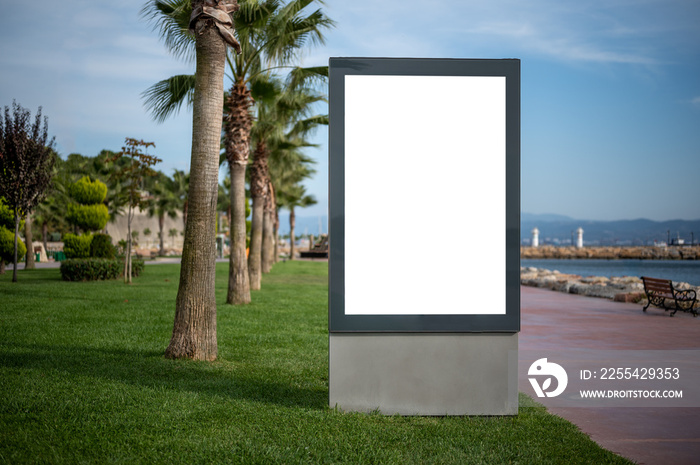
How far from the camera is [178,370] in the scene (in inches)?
259

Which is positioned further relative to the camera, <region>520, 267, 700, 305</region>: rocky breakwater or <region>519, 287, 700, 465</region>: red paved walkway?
<region>520, 267, 700, 305</region>: rocky breakwater

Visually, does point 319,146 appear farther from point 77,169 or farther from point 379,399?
point 77,169

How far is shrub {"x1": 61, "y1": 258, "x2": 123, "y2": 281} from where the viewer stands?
19.7 meters

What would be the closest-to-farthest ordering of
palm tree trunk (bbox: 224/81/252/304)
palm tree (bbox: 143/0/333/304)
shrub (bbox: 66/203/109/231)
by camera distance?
palm tree (bbox: 143/0/333/304), palm tree trunk (bbox: 224/81/252/304), shrub (bbox: 66/203/109/231)

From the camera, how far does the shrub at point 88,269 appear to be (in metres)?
19.7

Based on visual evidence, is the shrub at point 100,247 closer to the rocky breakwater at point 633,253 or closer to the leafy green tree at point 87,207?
the leafy green tree at point 87,207

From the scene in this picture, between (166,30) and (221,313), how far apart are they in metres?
5.88

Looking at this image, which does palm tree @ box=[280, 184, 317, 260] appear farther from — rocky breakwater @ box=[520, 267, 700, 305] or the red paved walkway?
the red paved walkway

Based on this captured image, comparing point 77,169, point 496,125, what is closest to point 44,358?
point 496,125

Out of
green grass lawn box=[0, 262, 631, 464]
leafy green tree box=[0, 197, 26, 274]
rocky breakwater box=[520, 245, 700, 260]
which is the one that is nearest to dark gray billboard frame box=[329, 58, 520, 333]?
green grass lawn box=[0, 262, 631, 464]

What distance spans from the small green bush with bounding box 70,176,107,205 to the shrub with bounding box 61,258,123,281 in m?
3.94

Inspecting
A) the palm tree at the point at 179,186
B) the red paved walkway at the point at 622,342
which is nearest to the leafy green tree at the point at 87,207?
the red paved walkway at the point at 622,342

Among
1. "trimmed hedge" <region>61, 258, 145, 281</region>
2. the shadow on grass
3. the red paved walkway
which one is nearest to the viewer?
the red paved walkway

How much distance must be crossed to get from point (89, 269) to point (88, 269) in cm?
3
